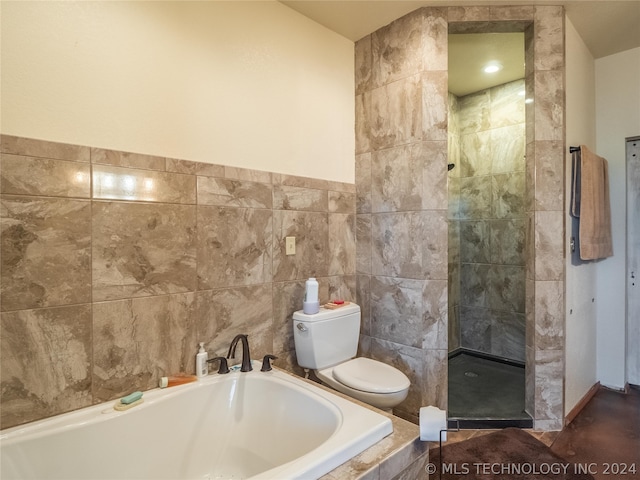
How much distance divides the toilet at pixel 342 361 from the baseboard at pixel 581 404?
4.04ft

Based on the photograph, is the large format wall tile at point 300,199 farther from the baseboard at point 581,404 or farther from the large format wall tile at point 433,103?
the baseboard at point 581,404

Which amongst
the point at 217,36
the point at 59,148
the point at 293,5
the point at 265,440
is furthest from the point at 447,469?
the point at 293,5

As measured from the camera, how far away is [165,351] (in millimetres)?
1568

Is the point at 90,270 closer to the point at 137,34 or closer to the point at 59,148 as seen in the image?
the point at 59,148

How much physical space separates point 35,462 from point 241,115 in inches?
67.1

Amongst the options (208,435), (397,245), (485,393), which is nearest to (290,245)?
(397,245)

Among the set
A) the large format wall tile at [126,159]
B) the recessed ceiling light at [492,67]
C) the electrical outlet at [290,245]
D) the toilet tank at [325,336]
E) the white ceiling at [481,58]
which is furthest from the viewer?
the recessed ceiling light at [492,67]

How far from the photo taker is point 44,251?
127 cm

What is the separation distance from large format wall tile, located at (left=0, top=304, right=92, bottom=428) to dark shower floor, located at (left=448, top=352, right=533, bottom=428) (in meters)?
2.11

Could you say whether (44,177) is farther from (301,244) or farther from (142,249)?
(301,244)

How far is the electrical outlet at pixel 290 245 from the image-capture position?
2.04 metres

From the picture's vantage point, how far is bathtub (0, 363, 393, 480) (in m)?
1.14

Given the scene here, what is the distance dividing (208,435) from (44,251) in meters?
1.05

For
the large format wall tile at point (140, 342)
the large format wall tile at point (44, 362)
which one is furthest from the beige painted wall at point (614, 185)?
the large format wall tile at point (44, 362)
